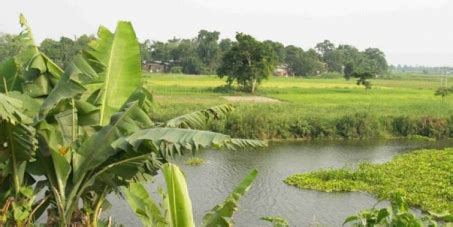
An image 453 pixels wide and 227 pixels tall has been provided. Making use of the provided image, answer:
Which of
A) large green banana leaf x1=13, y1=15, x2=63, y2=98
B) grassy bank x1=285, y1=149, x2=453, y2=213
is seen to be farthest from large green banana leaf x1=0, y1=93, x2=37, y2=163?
grassy bank x1=285, y1=149, x2=453, y2=213

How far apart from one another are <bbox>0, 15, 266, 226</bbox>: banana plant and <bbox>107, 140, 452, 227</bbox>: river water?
1.76 meters

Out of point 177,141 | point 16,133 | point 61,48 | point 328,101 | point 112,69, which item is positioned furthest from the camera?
point 61,48

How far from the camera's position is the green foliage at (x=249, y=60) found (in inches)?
1276

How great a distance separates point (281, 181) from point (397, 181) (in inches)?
118

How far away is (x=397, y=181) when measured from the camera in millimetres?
14438

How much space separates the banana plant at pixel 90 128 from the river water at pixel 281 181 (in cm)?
176

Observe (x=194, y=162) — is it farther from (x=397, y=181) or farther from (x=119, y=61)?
(x=119, y=61)

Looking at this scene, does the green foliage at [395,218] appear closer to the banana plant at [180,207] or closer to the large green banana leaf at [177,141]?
the banana plant at [180,207]

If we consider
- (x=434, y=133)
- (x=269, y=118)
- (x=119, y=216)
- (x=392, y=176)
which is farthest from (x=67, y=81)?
(x=434, y=133)

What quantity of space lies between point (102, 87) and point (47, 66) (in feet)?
1.77

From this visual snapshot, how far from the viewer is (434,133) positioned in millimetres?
24016

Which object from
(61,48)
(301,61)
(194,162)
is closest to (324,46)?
(301,61)

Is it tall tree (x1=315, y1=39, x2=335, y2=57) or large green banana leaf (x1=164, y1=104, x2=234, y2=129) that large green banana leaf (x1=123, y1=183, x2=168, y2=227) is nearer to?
large green banana leaf (x1=164, y1=104, x2=234, y2=129)

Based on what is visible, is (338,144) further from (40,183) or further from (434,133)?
(40,183)
